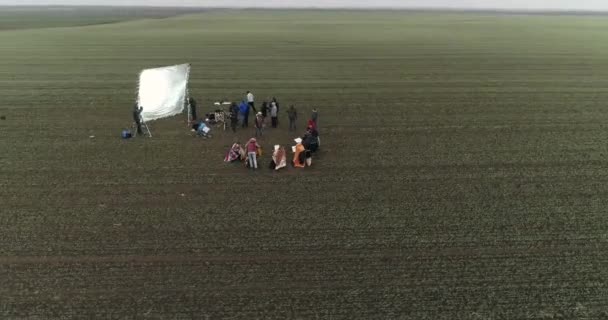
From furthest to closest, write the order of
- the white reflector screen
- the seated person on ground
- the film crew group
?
the white reflector screen, the seated person on ground, the film crew group

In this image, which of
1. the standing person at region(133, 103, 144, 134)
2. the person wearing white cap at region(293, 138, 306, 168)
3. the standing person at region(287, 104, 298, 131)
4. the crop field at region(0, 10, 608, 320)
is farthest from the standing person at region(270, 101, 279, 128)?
the standing person at region(133, 103, 144, 134)

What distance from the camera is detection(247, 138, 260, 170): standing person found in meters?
16.3

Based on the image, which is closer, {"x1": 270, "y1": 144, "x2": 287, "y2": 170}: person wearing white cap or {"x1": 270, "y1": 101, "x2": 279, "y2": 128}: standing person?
{"x1": 270, "y1": 144, "x2": 287, "y2": 170}: person wearing white cap

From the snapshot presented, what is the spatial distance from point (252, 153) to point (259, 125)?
11.7ft

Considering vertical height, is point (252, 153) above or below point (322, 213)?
above

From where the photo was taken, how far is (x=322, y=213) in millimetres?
13547

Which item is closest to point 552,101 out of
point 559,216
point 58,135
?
point 559,216

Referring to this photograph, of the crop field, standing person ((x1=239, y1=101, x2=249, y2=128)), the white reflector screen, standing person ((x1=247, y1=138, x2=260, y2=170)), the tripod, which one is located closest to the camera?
the crop field

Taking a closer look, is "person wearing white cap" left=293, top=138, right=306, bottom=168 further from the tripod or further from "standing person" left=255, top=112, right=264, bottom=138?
the tripod

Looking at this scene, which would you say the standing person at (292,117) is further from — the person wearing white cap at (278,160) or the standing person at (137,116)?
the standing person at (137,116)

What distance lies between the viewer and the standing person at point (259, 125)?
63.9 ft

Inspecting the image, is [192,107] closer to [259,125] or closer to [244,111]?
[244,111]

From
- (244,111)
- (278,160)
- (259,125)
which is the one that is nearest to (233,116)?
(244,111)

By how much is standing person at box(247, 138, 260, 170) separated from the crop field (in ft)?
1.39
